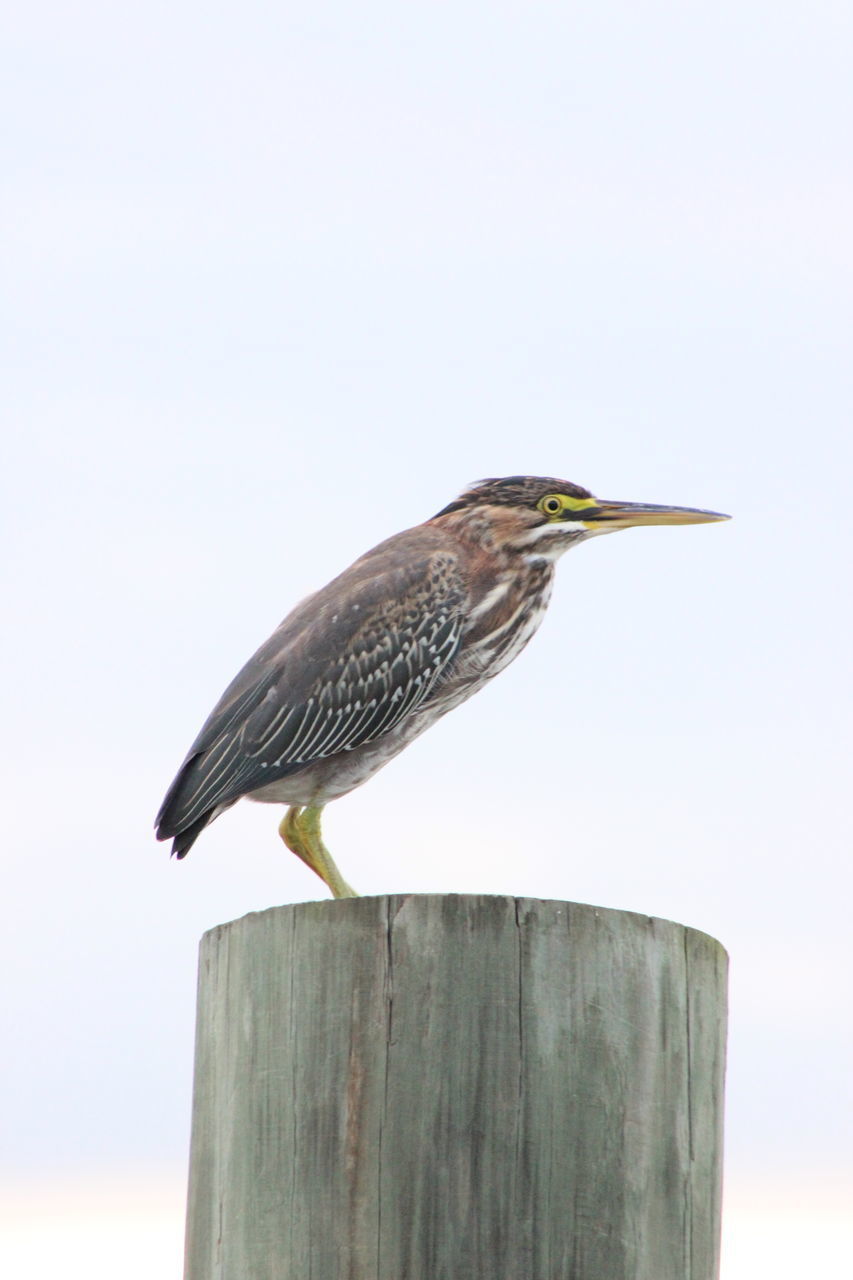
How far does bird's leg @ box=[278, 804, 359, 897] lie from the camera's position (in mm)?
7922

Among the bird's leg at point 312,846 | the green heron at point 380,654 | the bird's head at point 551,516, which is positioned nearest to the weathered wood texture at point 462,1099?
the green heron at point 380,654

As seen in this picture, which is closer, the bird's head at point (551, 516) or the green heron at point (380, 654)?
the green heron at point (380, 654)

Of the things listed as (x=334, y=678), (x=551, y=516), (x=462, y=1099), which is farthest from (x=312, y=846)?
(x=462, y=1099)

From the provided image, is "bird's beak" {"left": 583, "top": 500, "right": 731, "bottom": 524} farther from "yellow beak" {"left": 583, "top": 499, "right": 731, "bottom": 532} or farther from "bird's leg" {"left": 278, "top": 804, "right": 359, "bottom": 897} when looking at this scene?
"bird's leg" {"left": 278, "top": 804, "right": 359, "bottom": 897}

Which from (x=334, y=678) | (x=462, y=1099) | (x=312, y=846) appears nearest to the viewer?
(x=462, y=1099)

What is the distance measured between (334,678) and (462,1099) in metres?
4.25

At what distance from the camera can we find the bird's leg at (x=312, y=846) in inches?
312

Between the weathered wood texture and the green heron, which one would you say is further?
the green heron

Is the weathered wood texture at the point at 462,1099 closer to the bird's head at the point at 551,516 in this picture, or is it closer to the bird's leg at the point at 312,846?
the bird's leg at the point at 312,846

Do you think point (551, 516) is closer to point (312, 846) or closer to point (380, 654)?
Answer: point (380, 654)

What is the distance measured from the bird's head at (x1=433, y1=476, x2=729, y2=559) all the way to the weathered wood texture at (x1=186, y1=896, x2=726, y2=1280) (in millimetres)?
4504

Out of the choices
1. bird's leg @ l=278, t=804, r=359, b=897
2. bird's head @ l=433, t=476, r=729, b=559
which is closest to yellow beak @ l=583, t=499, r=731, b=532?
bird's head @ l=433, t=476, r=729, b=559

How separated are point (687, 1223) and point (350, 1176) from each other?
790 millimetres

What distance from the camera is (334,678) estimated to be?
304 inches
